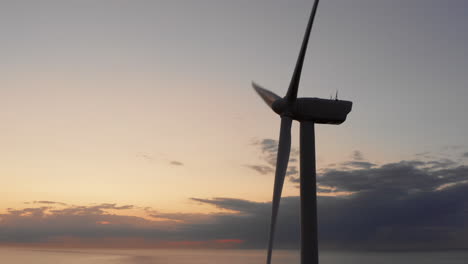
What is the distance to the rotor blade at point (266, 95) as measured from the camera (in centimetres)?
4281

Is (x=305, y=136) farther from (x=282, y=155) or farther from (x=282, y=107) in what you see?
(x=282, y=107)

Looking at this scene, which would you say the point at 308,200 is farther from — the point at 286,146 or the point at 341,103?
the point at 341,103

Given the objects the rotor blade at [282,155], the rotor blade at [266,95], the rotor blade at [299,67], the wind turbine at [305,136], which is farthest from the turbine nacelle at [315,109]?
the rotor blade at [266,95]

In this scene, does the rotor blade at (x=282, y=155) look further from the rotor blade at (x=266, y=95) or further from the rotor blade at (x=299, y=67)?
the rotor blade at (x=266, y=95)

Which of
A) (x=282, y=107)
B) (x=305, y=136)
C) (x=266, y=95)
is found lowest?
(x=305, y=136)

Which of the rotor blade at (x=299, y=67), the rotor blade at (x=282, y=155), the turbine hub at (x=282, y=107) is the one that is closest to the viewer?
the rotor blade at (x=299, y=67)

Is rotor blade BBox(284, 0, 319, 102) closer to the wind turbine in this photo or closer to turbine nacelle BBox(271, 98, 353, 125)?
the wind turbine

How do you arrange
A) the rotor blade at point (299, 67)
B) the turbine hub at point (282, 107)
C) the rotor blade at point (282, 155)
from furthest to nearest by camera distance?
1. the turbine hub at point (282, 107)
2. the rotor blade at point (282, 155)
3. the rotor blade at point (299, 67)

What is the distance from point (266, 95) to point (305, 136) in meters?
7.05

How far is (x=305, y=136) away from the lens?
3975 cm

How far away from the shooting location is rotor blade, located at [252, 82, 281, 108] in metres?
42.8

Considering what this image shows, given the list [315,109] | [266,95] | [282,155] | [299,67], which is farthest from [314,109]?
[266,95]

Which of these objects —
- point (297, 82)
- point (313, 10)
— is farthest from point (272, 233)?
point (313, 10)

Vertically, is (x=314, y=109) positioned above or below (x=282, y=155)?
above
